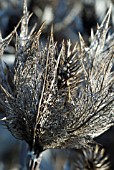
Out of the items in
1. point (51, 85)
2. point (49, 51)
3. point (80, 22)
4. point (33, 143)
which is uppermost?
point (80, 22)

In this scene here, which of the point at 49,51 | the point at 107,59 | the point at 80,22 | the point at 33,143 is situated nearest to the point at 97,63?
the point at 107,59

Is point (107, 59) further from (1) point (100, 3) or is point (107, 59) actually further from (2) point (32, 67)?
(1) point (100, 3)

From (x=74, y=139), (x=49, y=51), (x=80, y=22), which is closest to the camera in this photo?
(x=49, y=51)

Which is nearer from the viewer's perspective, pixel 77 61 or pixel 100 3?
pixel 77 61

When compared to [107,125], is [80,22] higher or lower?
higher

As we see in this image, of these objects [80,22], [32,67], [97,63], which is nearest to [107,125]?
[97,63]

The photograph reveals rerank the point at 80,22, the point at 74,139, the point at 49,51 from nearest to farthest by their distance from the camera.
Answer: the point at 49,51 → the point at 74,139 → the point at 80,22

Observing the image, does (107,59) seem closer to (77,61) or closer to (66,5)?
(77,61)
